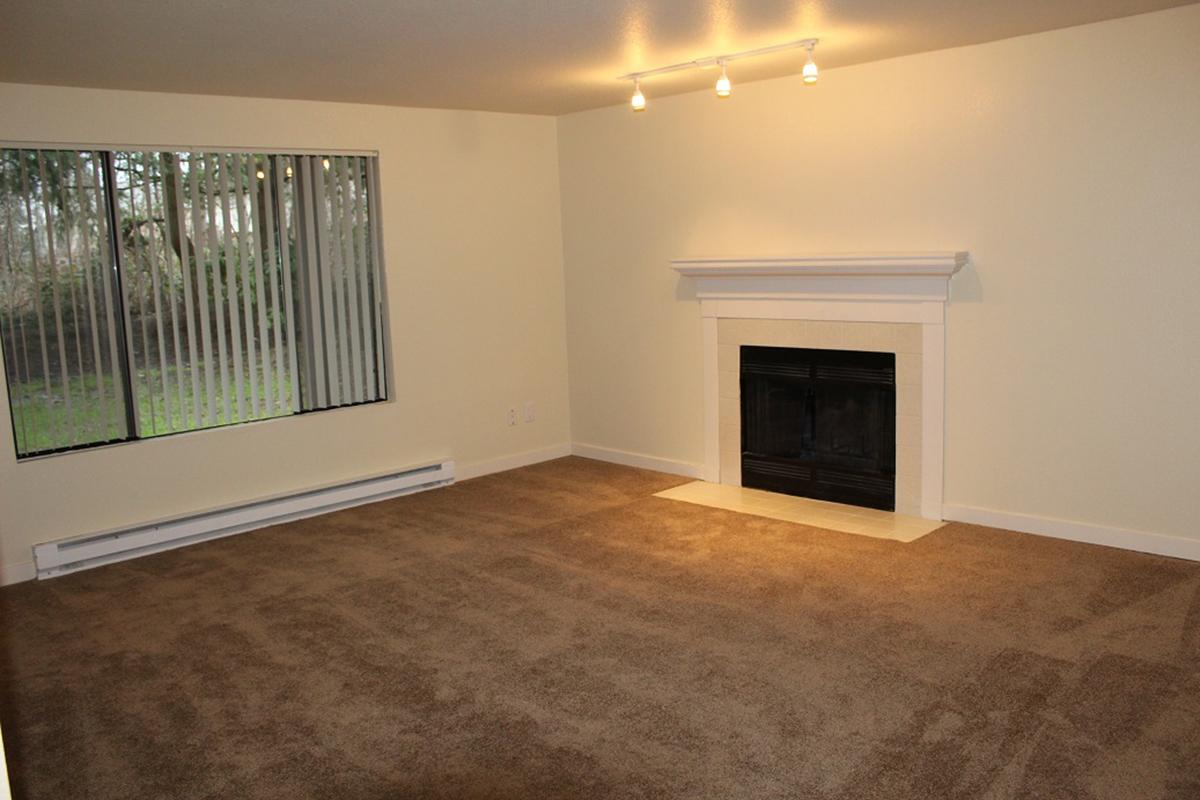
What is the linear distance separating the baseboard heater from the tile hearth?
4.99 feet

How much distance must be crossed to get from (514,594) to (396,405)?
210cm

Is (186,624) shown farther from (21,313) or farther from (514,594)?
(21,313)

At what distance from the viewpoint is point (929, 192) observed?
4.75 m

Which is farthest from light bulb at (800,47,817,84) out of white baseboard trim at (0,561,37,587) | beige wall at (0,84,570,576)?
white baseboard trim at (0,561,37,587)

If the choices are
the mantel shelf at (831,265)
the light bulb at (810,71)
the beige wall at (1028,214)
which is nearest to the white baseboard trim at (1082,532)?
the beige wall at (1028,214)

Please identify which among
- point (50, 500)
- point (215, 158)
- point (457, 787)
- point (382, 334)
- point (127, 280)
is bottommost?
point (457, 787)

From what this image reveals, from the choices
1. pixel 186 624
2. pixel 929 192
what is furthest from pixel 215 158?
pixel 929 192

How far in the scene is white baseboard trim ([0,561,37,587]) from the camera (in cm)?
450

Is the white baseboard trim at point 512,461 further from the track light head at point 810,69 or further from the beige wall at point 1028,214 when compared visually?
the track light head at point 810,69

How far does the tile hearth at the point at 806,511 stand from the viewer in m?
4.75

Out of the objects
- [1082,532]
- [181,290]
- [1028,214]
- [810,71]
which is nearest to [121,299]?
[181,290]

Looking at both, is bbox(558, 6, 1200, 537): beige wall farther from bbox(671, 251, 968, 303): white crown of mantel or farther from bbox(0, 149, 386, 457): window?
bbox(0, 149, 386, 457): window

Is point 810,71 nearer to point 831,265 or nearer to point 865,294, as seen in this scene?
point 831,265

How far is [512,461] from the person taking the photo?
254 inches
